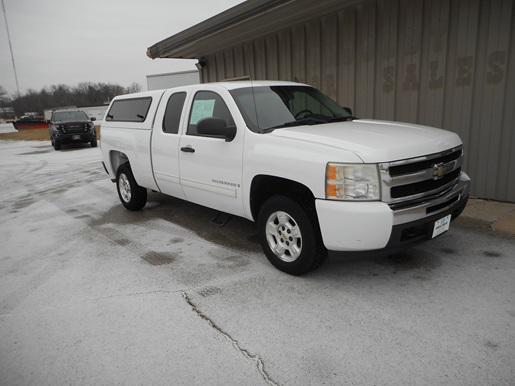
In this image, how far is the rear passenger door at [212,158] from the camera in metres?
4.09

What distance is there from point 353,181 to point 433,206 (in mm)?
855

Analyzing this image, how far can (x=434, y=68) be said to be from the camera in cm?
593

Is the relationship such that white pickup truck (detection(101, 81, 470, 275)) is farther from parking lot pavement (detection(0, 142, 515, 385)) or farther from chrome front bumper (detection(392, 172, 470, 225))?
parking lot pavement (detection(0, 142, 515, 385))

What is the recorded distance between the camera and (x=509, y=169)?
5414 millimetres

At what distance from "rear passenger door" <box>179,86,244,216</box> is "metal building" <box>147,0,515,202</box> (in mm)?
2823

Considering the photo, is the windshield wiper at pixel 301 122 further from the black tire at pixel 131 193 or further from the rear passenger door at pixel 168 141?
the black tire at pixel 131 193

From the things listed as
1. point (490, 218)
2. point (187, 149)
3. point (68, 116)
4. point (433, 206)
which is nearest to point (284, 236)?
point (433, 206)

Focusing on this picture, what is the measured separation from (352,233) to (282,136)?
3.76 feet

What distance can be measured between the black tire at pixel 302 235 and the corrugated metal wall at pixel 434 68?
3628mm

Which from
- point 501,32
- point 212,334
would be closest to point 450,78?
point 501,32

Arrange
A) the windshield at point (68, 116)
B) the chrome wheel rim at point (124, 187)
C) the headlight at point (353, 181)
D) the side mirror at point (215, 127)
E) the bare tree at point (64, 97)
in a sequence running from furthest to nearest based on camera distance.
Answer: the bare tree at point (64, 97), the windshield at point (68, 116), the chrome wheel rim at point (124, 187), the side mirror at point (215, 127), the headlight at point (353, 181)

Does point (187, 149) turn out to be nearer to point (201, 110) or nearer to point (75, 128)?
point (201, 110)

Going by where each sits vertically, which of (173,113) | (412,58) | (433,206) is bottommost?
(433,206)

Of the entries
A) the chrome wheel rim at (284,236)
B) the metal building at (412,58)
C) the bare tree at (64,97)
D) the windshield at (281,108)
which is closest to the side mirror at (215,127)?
the windshield at (281,108)
